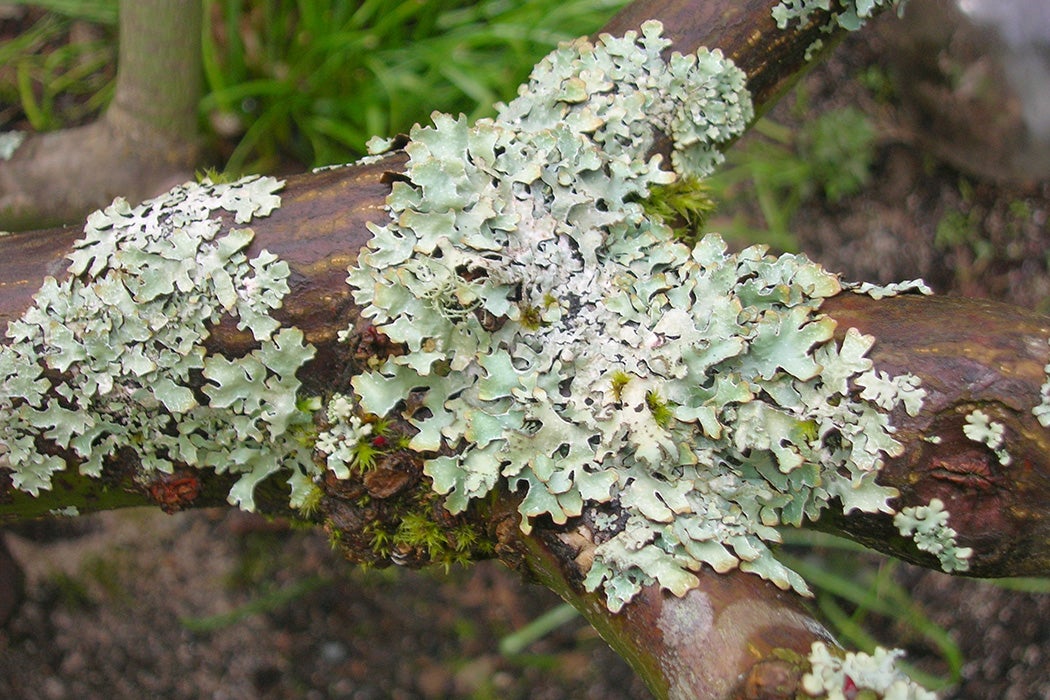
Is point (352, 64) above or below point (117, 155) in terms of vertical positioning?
above

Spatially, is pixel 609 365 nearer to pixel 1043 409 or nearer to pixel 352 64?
pixel 1043 409

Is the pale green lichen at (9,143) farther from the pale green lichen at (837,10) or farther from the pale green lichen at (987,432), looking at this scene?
the pale green lichen at (987,432)

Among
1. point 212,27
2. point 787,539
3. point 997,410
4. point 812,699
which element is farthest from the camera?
point 212,27

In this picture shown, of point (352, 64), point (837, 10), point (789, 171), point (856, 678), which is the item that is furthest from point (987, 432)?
point (352, 64)

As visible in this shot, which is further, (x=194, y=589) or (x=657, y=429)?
(x=194, y=589)

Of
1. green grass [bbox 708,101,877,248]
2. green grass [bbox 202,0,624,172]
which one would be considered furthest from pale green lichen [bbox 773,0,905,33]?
green grass [bbox 708,101,877,248]

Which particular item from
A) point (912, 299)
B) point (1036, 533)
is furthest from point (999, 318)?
point (1036, 533)

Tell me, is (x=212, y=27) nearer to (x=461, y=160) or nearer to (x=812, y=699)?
(x=461, y=160)
